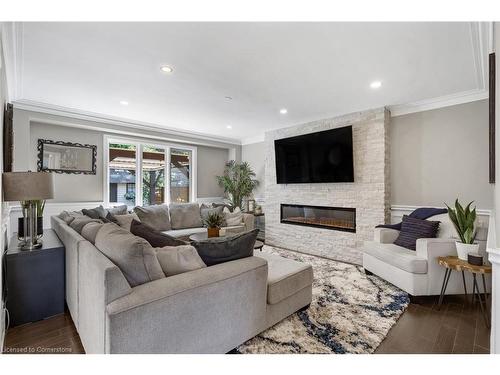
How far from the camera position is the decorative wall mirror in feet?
13.2

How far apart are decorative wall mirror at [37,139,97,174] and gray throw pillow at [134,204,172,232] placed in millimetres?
1182

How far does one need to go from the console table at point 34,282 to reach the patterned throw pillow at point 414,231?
3.78 m

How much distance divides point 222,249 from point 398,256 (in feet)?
7.05

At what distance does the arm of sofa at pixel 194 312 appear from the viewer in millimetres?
1217

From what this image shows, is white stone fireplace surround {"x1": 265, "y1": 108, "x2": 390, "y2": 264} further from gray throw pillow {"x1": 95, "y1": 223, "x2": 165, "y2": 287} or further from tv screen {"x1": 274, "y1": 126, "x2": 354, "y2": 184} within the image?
gray throw pillow {"x1": 95, "y1": 223, "x2": 165, "y2": 287}

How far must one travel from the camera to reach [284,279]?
2.03 meters

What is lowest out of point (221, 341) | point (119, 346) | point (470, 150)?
point (221, 341)

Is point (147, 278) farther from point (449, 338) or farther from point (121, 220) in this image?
point (121, 220)

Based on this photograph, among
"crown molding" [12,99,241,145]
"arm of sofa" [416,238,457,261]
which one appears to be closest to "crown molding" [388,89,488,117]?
"arm of sofa" [416,238,457,261]

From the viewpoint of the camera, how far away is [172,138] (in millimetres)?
5316

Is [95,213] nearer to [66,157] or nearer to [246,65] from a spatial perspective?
[66,157]
